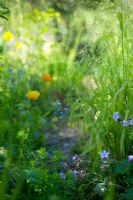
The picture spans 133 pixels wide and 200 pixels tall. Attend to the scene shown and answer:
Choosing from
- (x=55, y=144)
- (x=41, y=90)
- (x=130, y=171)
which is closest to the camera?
(x=130, y=171)

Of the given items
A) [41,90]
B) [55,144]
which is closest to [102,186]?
[55,144]

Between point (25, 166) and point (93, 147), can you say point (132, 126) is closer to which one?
point (93, 147)

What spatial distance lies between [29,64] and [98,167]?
3.02 meters

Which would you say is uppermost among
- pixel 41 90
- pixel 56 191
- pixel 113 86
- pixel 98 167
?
pixel 41 90

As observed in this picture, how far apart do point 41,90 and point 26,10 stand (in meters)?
2.18

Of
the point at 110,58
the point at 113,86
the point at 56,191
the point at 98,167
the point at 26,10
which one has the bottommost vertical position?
the point at 56,191

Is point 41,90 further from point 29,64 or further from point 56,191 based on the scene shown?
point 56,191

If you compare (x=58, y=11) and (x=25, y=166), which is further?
(x=58, y=11)

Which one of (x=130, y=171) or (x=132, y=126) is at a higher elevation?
(x=132, y=126)

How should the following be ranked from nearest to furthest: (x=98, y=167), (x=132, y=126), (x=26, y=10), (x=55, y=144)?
(x=132, y=126) < (x=98, y=167) < (x=55, y=144) < (x=26, y=10)

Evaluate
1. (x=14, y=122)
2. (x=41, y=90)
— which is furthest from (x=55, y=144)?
(x=41, y=90)

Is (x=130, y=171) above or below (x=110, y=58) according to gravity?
below

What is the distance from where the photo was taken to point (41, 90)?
4695 millimetres

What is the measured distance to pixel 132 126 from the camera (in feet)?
7.77
